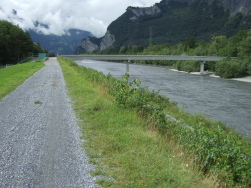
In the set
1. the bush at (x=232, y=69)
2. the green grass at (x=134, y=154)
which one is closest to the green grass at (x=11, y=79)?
the green grass at (x=134, y=154)

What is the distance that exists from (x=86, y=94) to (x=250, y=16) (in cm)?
20470

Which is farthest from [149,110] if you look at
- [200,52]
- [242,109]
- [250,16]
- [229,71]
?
[250,16]

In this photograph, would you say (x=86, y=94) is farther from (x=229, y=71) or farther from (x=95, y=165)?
(x=229, y=71)

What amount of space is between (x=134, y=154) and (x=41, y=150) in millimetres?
2543

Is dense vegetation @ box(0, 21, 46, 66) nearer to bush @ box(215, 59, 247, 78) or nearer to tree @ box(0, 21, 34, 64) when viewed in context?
tree @ box(0, 21, 34, 64)

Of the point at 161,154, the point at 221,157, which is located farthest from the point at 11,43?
the point at 221,157

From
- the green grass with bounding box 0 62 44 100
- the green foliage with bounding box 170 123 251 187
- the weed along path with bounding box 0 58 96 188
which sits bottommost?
the green grass with bounding box 0 62 44 100

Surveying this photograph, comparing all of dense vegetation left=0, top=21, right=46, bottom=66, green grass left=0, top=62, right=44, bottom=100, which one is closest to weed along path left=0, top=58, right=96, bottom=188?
green grass left=0, top=62, right=44, bottom=100

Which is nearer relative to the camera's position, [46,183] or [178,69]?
[46,183]

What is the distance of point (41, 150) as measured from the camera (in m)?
6.68

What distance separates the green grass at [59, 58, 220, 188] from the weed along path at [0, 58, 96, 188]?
0.40 metres

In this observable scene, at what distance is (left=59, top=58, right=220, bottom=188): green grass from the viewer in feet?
17.0

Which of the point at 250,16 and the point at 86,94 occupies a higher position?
the point at 250,16

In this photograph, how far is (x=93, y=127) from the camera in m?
8.62
